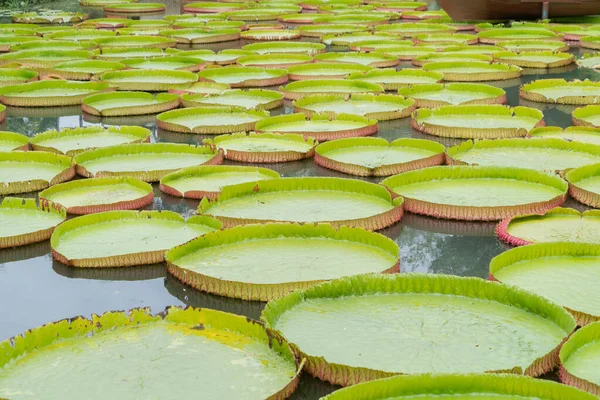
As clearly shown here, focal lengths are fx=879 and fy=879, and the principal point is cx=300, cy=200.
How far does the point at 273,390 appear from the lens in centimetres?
240

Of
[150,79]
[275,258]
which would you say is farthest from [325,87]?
[275,258]

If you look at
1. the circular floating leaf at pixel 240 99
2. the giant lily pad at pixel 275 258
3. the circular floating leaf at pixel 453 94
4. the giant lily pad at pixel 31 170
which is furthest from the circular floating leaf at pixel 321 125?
the giant lily pad at pixel 275 258

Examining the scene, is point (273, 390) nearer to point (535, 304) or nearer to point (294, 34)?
point (535, 304)

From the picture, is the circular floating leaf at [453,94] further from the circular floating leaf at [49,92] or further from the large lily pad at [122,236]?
the large lily pad at [122,236]

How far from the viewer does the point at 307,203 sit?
160 inches

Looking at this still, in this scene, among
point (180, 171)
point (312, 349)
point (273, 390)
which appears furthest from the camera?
point (180, 171)

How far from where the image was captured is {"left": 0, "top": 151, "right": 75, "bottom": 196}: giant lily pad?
4.38 metres

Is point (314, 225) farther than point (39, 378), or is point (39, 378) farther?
point (314, 225)

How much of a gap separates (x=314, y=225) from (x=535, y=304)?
3.46 feet

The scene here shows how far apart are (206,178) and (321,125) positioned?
4.42 feet

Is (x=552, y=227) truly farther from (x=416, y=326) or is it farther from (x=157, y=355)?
(x=157, y=355)

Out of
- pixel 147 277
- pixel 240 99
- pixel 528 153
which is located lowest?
pixel 147 277

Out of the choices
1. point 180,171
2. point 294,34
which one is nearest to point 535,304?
point 180,171

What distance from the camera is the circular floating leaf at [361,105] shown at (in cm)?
592
